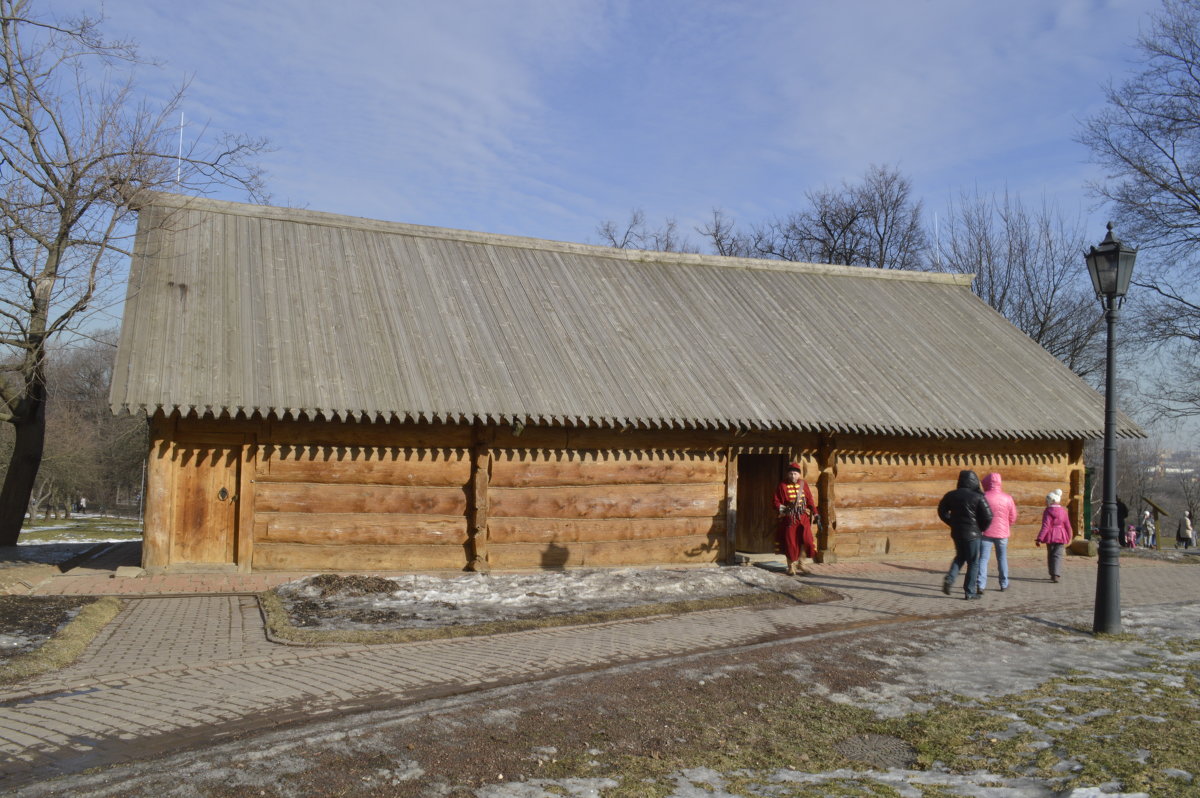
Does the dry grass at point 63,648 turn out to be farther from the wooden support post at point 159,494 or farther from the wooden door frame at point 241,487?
the wooden door frame at point 241,487

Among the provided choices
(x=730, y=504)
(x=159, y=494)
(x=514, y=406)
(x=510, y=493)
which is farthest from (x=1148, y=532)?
(x=159, y=494)

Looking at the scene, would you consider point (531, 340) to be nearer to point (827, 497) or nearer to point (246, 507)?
point (246, 507)

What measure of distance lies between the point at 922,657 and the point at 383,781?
209 inches

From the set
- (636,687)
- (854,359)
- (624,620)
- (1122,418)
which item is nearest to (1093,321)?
(1122,418)

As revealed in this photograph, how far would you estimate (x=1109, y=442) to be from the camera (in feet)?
33.8

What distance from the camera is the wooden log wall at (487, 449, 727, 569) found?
1383 centimetres

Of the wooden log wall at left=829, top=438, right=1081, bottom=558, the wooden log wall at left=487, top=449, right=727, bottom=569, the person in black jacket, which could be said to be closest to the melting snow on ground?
the wooden log wall at left=487, top=449, right=727, bottom=569

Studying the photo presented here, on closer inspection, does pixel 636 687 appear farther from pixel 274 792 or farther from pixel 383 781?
pixel 274 792

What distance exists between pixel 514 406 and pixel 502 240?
5736 millimetres

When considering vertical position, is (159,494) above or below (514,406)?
below

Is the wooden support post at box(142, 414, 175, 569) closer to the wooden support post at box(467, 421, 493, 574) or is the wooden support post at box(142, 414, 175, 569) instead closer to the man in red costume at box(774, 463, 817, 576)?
the wooden support post at box(467, 421, 493, 574)

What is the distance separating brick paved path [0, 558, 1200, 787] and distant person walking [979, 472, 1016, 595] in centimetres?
33

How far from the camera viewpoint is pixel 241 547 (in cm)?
1262

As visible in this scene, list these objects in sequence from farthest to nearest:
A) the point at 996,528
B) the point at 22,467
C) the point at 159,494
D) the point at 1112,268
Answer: the point at 22,467 < the point at 159,494 < the point at 996,528 < the point at 1112,268
